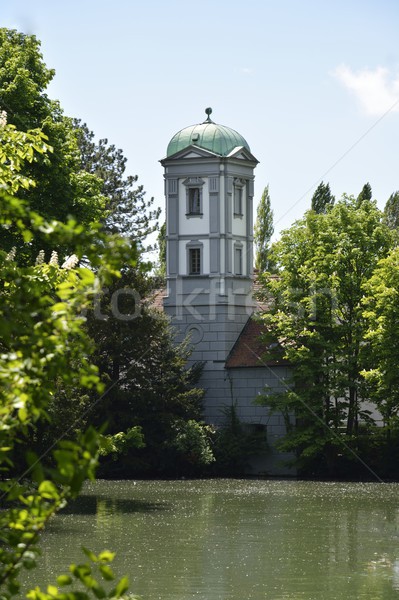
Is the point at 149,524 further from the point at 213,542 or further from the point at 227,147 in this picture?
the point at 227,147

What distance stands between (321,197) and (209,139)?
16793mm

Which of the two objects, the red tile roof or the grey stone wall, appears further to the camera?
the red tile roof

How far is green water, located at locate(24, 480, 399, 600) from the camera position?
17.8m

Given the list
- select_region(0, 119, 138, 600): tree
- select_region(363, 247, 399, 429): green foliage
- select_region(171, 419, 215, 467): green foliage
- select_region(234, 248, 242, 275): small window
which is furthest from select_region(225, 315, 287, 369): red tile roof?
select_region(0, 119, 138, 600): tree

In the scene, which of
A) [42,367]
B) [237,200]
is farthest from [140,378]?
[42,367]

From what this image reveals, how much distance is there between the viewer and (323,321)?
46500 millimetres

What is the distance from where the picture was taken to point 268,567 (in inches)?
779

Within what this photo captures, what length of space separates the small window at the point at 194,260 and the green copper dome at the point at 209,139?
4.49 meters

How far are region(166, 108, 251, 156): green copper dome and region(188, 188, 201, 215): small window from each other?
194cm

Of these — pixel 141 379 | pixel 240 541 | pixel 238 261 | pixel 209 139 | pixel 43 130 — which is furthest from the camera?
pixel 238 261

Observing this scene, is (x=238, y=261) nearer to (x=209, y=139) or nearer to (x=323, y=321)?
(x=209, y=139)

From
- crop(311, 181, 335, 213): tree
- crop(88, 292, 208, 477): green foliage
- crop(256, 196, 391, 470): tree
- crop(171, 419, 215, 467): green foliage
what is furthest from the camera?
crop(311, 181, 335, 213): tree

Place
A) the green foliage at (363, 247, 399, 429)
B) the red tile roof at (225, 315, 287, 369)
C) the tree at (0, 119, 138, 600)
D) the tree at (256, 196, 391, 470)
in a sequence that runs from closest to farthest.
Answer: the tree at (0, 119, 138, 600) → the green foliage at (363, 247, 399, 429) → the tree at (256, 196, 391, 470) → the red tile roof at (225, 315, 287, 369)

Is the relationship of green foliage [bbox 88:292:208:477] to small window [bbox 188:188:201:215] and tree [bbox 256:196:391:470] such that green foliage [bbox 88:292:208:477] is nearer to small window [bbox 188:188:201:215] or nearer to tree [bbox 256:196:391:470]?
tree [bbox 256:196:391:470]
